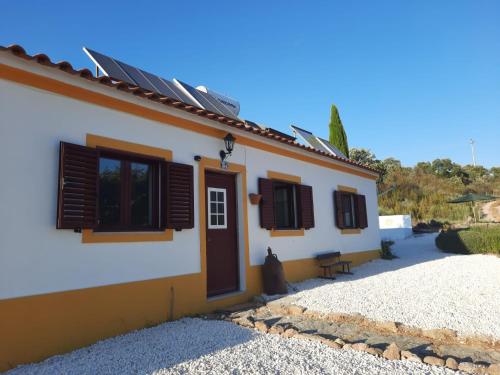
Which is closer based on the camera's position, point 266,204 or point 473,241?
point 266,204

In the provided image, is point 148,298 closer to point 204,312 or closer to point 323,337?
point 204,312

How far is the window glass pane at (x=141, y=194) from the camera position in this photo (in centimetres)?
503

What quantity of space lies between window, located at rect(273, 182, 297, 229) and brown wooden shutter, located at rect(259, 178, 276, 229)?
2.56 ft

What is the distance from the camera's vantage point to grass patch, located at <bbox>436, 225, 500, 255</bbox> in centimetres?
1195

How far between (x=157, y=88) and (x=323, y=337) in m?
5.23

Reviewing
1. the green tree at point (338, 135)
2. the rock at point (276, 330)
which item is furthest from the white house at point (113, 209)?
the green tree at point (338, 135)

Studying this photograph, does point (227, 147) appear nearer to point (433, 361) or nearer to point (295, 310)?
point (295, 310)

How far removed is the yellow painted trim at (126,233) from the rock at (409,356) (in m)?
3.42

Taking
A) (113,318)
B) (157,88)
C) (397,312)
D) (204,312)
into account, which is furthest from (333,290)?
(157,88)

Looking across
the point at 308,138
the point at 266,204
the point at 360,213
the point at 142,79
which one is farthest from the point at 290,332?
the point at 308,138

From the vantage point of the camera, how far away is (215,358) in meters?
3.53

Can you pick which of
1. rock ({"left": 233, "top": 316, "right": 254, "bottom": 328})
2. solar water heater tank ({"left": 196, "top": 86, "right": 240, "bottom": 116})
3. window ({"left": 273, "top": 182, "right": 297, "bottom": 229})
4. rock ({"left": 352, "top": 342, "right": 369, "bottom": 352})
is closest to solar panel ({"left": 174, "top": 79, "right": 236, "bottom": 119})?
solar water heater tank ({"left": 196, "top": 86, "right": 240, "bottom": 116})

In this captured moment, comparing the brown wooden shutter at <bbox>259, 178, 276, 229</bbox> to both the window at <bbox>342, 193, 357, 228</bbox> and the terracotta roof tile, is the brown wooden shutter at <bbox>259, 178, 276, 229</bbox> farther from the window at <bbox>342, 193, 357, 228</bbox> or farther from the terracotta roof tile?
the window at <bbox>342, 193, 357, 228</bbox>

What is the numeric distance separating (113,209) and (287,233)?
13.4ft
